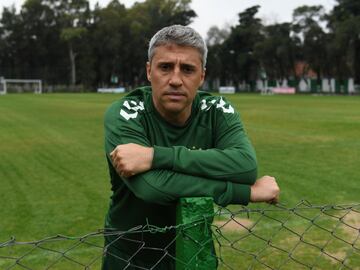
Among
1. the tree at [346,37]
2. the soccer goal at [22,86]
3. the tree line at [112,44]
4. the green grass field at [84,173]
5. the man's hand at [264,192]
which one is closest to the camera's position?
the man's hand at [264,192]

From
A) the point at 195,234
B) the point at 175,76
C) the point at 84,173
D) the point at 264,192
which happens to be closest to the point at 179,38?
the point at 175,76

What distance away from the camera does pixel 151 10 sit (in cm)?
9538

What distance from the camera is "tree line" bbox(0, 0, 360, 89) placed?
282 ft

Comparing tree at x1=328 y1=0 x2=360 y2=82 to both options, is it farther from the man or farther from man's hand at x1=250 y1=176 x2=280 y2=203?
man's hand at x1=250 y1=176 x2=280 y2=203

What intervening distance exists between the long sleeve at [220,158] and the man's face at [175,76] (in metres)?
0.24

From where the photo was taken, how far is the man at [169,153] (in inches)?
94.4

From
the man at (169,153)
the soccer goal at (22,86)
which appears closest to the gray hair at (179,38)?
the man at (169,153)

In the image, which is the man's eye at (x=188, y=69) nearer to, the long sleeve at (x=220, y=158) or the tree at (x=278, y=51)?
the long sleeve at (x=220, y=158)

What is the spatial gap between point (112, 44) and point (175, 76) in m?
87.9

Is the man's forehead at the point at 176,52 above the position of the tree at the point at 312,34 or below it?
below

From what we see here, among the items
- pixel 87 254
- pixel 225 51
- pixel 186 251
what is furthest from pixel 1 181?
pixel 225 51

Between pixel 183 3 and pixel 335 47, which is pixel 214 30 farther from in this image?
pixel 335 47

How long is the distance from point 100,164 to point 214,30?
9090 centimetres

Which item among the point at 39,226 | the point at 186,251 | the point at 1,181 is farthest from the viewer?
the point at 1,181
